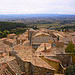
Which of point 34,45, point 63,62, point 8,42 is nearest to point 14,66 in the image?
point 63,62

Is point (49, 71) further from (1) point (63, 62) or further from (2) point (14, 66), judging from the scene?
(1) point (63, 62)

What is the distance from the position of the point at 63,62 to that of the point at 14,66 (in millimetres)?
4847

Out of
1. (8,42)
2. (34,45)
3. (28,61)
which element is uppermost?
(28,61)

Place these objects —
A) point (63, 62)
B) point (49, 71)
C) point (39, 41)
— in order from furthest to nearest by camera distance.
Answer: point (39, 41) < point (63, 62) < point (49, 71)

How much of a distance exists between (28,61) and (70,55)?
4.70 metres

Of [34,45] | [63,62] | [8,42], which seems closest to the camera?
[63,62]

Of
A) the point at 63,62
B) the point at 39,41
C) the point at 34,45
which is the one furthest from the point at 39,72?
the point at 39,41

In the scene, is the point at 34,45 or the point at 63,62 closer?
the point at 63,62

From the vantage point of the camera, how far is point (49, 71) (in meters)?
7.69

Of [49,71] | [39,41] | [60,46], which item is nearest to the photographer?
[49,71]

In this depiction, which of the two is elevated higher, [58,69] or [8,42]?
[58,69]

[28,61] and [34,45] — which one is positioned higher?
[28,61]

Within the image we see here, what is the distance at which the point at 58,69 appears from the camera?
966cm

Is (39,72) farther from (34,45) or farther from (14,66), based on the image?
(34,45)
